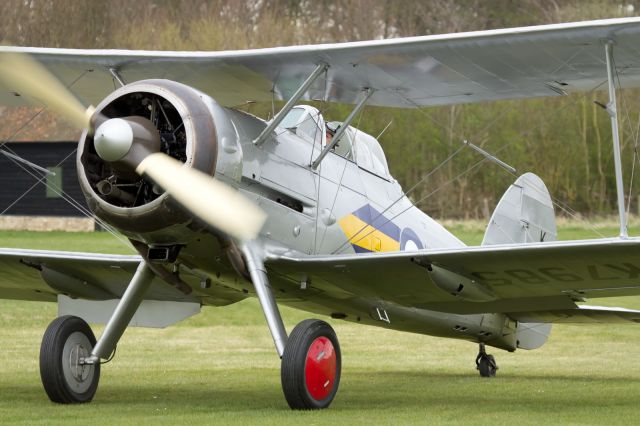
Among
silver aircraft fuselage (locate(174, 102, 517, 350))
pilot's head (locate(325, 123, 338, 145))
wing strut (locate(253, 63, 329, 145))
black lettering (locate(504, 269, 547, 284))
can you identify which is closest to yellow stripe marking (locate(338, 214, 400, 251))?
silver aircraft fuselage (locate(174, 102, 517, 350))

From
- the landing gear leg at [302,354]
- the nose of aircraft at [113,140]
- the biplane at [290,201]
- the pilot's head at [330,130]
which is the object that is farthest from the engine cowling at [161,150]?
the pilot's head at [330,130]

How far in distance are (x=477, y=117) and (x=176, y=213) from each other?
28133 millimetres

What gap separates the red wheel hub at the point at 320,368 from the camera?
27.5ft

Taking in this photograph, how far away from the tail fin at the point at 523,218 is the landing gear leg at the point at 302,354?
3.32 metres

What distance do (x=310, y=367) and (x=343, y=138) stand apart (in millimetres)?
2313

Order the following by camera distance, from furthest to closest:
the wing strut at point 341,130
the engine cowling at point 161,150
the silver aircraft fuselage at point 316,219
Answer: the wing strut at point 341,130 < the silver aircraft fuselage at point 316,219 < the engine cowling at point 161,150

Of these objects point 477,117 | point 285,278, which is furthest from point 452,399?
point 477,117

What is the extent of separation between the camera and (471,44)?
348 inches

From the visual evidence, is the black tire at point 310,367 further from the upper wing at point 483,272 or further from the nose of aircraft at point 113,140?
the nose of aircraft at point 113,140

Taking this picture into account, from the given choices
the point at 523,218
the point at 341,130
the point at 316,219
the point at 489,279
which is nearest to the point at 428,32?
the point at 523,218

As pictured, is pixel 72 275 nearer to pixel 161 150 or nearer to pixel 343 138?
pixel 161 150

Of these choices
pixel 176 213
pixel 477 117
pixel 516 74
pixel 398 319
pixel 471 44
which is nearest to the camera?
pixel 176 213

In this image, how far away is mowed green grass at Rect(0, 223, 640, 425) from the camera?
8305 mm

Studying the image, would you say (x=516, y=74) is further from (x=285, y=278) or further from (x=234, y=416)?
(x=234, y=416)
